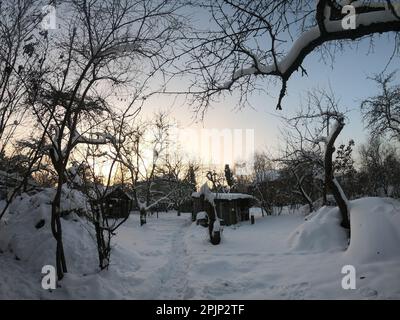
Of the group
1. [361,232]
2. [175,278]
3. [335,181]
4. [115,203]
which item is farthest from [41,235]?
→ [335,181]

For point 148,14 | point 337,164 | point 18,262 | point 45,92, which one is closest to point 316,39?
point 148,14

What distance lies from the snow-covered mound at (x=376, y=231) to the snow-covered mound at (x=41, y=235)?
6.94 meters

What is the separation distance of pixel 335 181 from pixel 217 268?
6.17 m

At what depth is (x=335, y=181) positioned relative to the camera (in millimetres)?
12961

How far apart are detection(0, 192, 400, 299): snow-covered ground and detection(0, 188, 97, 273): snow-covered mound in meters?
0.02

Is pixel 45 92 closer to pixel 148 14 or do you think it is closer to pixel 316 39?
pixel 148 14

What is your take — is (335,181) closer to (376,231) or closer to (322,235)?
(322,235)

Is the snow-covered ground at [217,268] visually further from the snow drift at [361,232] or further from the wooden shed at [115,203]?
the wooden shed at [115,203]

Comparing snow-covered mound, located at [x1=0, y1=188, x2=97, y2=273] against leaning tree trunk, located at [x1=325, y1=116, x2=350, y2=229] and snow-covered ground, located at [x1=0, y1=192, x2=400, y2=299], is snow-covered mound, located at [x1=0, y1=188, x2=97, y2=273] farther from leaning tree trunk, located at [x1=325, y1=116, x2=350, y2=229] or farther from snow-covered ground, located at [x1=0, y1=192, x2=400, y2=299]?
leaning tree trunk, located at [x1=325, y1=116, x2=350, y2=229]

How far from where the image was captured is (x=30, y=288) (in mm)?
6469

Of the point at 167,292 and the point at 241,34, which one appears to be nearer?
the point at 241,34

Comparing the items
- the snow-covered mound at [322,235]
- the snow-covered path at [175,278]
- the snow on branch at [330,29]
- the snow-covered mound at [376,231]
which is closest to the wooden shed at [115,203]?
the snow-covered path at [175,278]

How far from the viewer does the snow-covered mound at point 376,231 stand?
814cm
